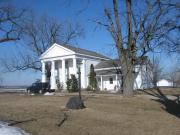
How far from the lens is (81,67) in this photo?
163 feet

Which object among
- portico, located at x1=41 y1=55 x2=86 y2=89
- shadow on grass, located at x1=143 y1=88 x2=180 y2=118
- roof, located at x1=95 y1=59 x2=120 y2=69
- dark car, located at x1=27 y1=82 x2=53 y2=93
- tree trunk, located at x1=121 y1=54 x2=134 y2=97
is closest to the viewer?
shadow on grass, located at x1=143 y1=88 x2=180 y2=118

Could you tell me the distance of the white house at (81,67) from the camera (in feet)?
154

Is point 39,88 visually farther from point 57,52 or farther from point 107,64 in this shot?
point 107,64

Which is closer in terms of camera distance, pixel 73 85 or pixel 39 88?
pixel 73 85

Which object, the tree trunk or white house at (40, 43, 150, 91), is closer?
the tree trunk

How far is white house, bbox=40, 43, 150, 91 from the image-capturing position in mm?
46969

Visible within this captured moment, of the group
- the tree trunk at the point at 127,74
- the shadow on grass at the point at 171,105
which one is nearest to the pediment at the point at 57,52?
the tree trunk at the point at 127,74

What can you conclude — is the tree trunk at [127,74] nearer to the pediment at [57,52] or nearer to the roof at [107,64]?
the roof at [107,64]

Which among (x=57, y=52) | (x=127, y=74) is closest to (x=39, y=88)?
(x=57, y=52)

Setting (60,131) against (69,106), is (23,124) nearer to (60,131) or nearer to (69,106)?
(60,131)

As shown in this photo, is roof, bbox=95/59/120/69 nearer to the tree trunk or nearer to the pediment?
the pediment

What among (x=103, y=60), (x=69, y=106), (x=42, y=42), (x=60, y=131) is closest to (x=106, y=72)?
(x=103, y=60)

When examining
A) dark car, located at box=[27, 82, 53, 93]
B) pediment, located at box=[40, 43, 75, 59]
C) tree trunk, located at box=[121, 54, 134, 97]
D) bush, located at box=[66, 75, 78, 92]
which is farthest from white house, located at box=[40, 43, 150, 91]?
tree trunk, located at box=[121, 54, 134, 97]

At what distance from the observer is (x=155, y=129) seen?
11.4m
